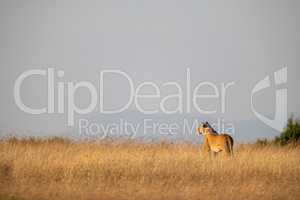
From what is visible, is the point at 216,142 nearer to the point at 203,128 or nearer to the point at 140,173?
the point at 203,128

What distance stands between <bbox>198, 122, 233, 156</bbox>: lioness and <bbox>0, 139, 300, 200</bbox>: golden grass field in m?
0.67

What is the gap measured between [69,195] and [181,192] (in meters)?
1.88

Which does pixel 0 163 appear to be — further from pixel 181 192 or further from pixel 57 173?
pixel 181 192

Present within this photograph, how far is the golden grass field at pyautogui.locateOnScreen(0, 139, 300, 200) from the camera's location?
12562mm

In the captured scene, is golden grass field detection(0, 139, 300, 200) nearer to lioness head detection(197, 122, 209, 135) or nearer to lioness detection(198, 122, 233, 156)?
lioness detection(198, 122, 233, 156)

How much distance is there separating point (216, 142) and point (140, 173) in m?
6.10

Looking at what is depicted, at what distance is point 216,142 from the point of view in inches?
833

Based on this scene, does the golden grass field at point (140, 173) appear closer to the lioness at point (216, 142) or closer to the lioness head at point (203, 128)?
the lioness at point (216, 142)

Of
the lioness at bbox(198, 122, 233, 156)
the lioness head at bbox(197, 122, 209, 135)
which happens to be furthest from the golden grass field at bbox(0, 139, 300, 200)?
the lioness head at bbox(197, 122, 209, 135)

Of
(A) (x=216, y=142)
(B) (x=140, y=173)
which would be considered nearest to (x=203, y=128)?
(A) (x=216, y=142)

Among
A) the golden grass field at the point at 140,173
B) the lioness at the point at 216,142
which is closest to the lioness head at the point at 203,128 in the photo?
the lioness at the point at 216,142

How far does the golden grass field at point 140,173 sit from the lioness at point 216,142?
672 millimetres

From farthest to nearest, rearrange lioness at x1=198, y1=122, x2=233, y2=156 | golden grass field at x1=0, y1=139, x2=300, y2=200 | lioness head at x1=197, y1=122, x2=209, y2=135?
lioness head at x1=197, y1=122, x2=209, y2=135 < lioness at x1=198, y1=122, x2=233, y2=156 < golden grass field at x1=0, y1=139, x2=300, y2=200

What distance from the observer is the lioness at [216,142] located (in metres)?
20.8
